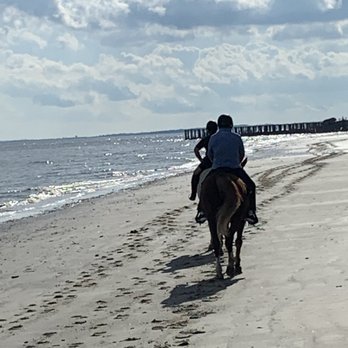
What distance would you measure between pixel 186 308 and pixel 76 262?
15.6ft

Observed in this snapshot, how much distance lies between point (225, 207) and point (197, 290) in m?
1.19

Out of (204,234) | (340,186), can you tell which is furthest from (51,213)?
(204,234)

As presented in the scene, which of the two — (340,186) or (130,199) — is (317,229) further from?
(130,199)

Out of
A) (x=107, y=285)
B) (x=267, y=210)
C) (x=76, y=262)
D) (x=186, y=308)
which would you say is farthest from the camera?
(x=267, y=210)

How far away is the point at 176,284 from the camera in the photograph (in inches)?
407

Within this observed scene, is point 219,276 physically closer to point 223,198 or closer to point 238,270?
point 238,270

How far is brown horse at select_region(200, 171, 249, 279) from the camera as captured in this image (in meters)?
10.5

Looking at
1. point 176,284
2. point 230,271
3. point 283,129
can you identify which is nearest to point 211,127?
point 230,271

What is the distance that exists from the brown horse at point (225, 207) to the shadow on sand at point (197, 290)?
23cm

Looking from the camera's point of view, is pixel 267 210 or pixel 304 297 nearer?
pixel 304 297

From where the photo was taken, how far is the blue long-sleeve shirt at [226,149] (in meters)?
10.8

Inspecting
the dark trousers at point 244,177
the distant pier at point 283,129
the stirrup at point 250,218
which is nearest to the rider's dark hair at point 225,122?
the dark trousers at point 244,177

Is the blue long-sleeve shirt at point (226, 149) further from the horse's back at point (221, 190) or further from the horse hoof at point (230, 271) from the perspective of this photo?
the horse hoof at point (230, 271)

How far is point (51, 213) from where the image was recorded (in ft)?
83.0
